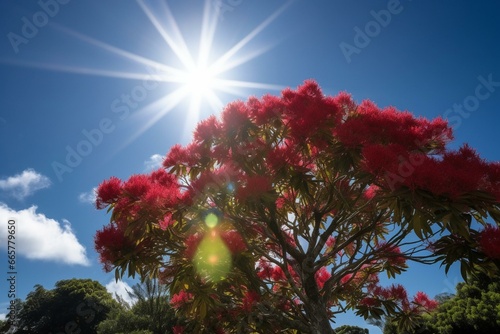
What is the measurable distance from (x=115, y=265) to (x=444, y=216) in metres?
3.88

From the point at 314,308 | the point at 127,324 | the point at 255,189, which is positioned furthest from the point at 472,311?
the point at 127,324

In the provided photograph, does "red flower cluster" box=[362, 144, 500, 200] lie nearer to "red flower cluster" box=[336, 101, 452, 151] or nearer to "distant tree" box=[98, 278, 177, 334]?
"red flower cluster" box=[336, 101, 452, 151]

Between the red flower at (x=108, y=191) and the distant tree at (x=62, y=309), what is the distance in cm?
2495

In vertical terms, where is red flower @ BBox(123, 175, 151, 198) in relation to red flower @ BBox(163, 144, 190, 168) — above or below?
below

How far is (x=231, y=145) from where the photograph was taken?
460 centimetres

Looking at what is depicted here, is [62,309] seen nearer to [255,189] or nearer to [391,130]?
[255,189]

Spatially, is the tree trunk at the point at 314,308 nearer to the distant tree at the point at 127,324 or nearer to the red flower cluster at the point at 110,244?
the red flower cluster at the point at 110,244

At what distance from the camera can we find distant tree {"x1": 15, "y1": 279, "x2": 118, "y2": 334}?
26.6 meters

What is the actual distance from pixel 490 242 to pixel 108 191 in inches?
187

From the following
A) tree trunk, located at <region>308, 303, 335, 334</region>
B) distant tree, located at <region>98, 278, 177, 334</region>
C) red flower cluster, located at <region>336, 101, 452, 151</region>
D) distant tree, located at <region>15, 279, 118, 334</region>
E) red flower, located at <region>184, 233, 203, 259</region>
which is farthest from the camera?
distant tree, located at <region>15, 279, 118, 334</region>

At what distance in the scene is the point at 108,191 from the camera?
4.49 meters

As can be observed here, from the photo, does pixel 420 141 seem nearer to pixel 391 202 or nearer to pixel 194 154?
pixel 391 202

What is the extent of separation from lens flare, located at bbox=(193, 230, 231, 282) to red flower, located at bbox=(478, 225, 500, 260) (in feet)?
9.49

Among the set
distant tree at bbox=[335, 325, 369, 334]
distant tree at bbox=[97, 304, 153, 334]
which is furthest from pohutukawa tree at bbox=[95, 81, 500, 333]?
distant tree at bbox=[335, 325, 369, 334]
